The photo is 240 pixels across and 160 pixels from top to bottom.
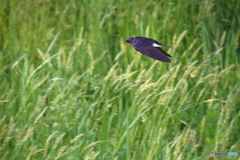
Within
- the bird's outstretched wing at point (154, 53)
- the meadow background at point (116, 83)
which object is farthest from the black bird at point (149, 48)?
the meadow background at point (116, 83)

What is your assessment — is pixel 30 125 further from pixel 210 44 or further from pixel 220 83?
pixel 210 44

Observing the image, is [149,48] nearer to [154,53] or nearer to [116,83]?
[154,53]

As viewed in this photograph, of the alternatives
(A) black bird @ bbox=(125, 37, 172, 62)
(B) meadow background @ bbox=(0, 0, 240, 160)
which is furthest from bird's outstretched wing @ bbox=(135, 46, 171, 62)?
(B) meadow background @ bbox=(0, 0, 240, 160)

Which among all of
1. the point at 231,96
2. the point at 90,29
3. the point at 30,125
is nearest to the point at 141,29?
the point at 90,29

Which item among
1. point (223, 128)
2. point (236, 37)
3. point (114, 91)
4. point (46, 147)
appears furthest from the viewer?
point (236, 37)

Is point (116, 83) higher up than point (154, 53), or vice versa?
point (154, 53)

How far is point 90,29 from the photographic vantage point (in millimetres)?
3266

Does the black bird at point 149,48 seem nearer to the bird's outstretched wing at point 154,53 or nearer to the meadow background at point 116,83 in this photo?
the bird's outstretched wing at point 154,53

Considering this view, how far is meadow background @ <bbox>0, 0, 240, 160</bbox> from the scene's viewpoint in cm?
236

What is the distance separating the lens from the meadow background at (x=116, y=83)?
2363mm

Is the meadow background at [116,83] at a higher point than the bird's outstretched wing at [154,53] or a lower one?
lower

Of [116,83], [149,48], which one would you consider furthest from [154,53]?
[116,83]

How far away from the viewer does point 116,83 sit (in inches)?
112

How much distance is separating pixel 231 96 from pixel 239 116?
14 cm
